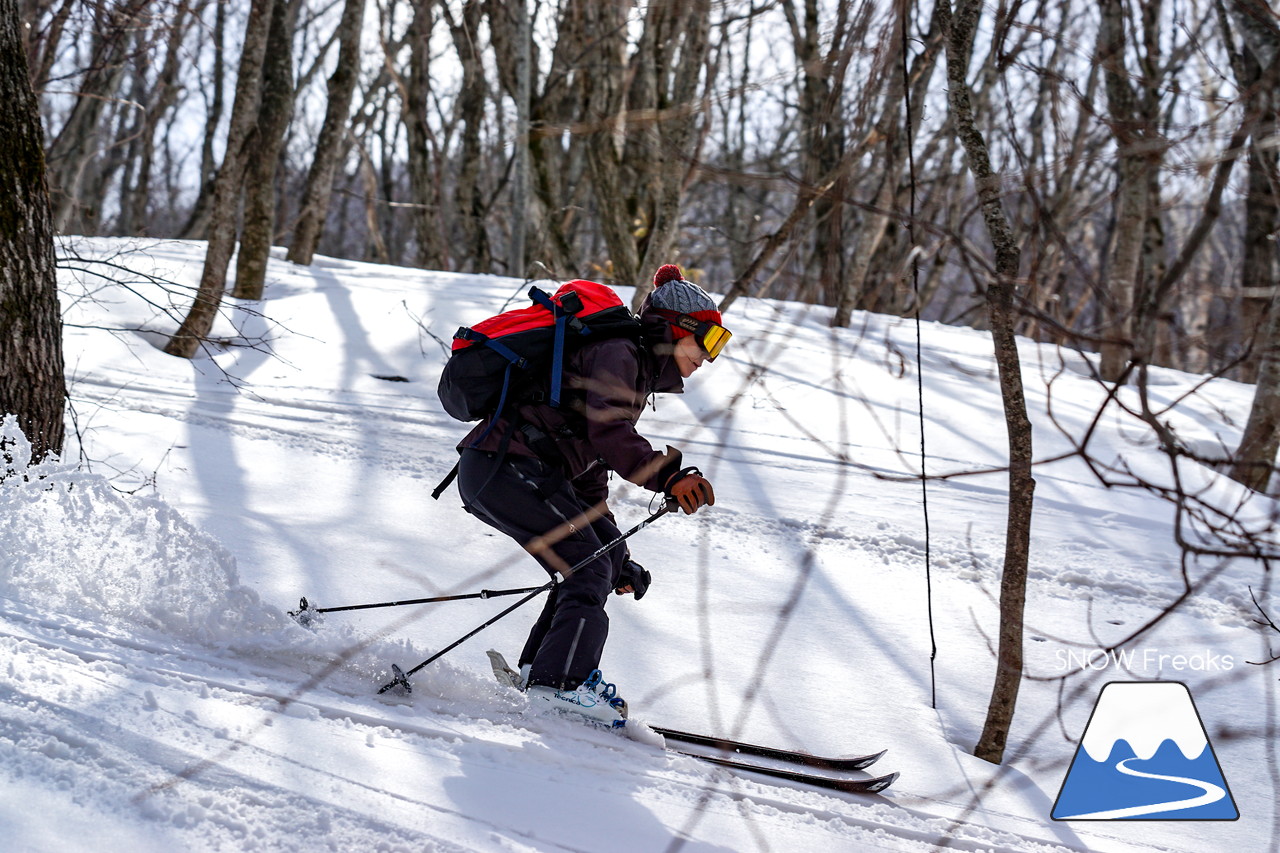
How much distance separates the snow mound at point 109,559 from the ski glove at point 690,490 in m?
1.59

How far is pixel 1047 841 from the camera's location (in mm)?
2680

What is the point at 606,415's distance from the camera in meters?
2.87

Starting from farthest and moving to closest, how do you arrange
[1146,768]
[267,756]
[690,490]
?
[690,490] < [1146,768] < [267,756]

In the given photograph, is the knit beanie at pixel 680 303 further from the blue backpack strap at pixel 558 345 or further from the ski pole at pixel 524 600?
the ski pole at pixel 524 600

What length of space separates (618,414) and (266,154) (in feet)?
24.2

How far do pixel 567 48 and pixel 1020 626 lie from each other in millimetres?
12676

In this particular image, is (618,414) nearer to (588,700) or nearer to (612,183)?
(588,700)

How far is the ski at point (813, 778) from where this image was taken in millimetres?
2885

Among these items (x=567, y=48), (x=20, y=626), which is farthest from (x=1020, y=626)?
(x=567, y=48)

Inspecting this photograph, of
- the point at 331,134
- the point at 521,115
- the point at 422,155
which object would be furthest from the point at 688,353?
the point at 422,155

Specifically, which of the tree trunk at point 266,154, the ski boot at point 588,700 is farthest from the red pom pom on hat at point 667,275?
the tree trunk at point 266,154

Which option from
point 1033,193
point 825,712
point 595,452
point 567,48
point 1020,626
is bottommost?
point 825,712

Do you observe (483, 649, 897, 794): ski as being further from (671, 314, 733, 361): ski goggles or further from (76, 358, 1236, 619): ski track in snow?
(76, 358, 1236, 619): ski track in snow

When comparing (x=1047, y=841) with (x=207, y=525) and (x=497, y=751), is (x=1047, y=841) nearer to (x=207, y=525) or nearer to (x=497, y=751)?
(x=497, y=751)
